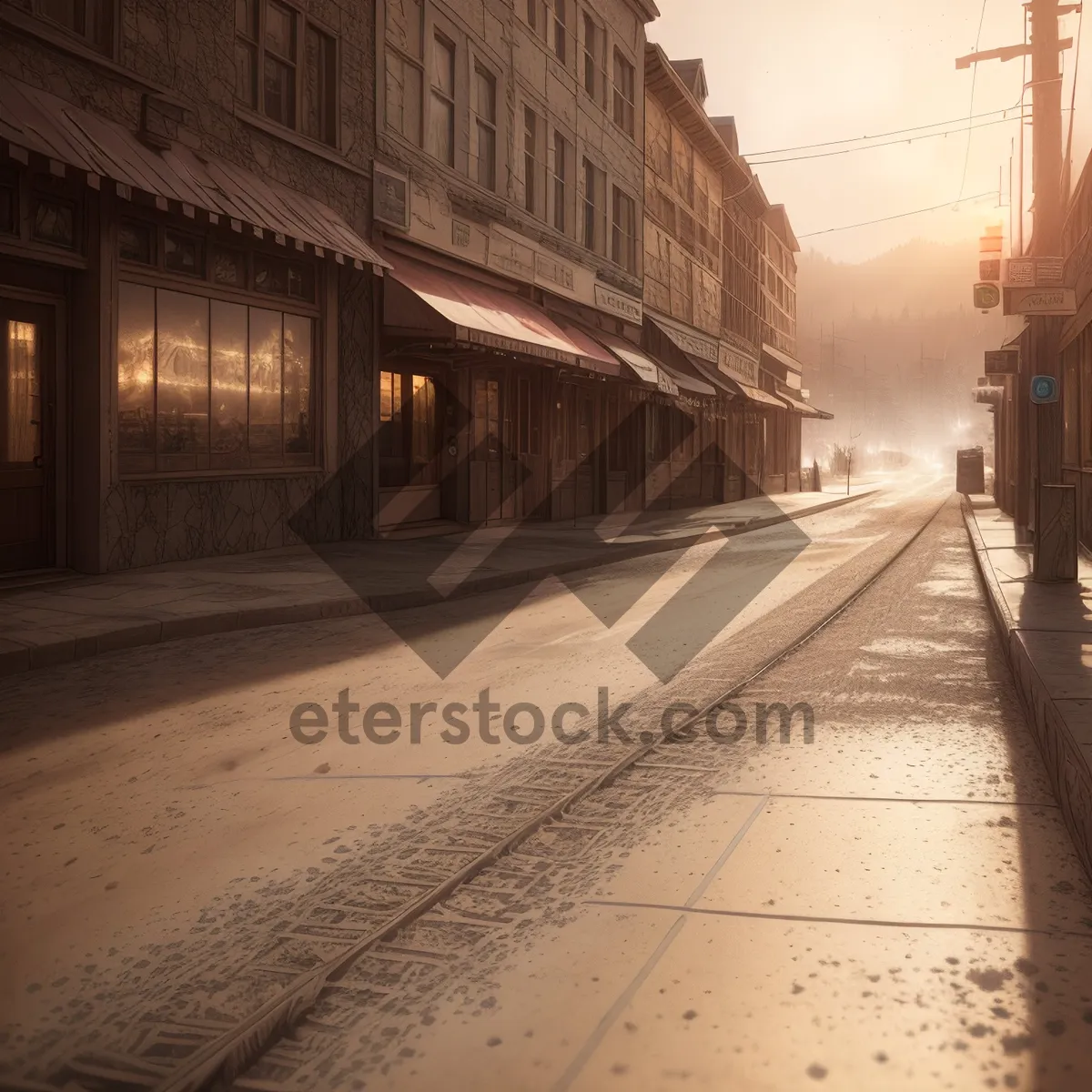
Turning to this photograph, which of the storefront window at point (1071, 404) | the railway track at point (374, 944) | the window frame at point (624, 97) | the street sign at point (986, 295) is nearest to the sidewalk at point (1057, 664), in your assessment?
the railway track at point (374, 944)

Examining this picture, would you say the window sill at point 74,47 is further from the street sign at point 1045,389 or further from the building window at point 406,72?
the street sign at point 1045,389

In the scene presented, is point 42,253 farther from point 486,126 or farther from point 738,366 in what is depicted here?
point 738,366

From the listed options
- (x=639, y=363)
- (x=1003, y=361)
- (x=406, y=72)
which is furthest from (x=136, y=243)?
(x=1003, y=361)

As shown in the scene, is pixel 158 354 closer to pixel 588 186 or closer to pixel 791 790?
pixel 791 790

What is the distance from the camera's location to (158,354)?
1179cm

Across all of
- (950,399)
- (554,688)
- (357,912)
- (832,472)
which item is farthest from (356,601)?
(950,399)

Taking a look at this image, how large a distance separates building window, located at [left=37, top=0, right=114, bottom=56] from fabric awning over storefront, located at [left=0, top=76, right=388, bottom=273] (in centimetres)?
78

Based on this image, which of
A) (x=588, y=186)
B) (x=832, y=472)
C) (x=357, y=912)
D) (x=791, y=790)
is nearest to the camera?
(x=357, y=912)

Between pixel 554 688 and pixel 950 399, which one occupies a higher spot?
pixel 950 399

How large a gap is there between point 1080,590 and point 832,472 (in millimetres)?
66824

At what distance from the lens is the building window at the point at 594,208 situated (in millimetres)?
25016
